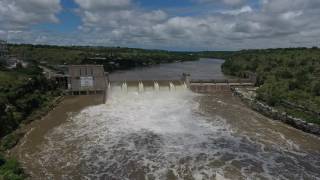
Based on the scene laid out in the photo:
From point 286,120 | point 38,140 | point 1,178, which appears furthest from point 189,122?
point 1,178

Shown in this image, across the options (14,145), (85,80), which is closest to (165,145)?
(14,145)

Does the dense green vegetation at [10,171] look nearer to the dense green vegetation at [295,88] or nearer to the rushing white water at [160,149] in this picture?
the rushing white water at [160,149]

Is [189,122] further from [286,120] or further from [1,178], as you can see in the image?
[1,178]

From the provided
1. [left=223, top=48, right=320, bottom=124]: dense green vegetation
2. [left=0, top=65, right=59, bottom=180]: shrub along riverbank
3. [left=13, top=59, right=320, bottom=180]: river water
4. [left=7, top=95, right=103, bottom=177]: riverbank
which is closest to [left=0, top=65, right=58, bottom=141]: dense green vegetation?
[left=0, top=65, right=59, bottom=180]: shrub along riverbank

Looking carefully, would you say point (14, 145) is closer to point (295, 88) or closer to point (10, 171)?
point (10, 171)

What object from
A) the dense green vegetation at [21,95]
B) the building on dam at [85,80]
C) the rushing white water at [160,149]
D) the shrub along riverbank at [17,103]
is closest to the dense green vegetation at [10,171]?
the shrub along riverbank at [17,103]

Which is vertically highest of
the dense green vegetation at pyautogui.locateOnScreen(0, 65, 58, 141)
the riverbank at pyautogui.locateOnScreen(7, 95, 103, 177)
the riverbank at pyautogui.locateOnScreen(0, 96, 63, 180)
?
the dense green vegetation at pyautogui.locateOnScreen(0, 65, 58, 141)

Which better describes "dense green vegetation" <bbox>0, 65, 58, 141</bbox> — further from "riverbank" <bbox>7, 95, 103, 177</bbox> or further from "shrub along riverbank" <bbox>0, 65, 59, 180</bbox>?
"riverbank" <bbox>7, 95, 103, 177</bbox>
